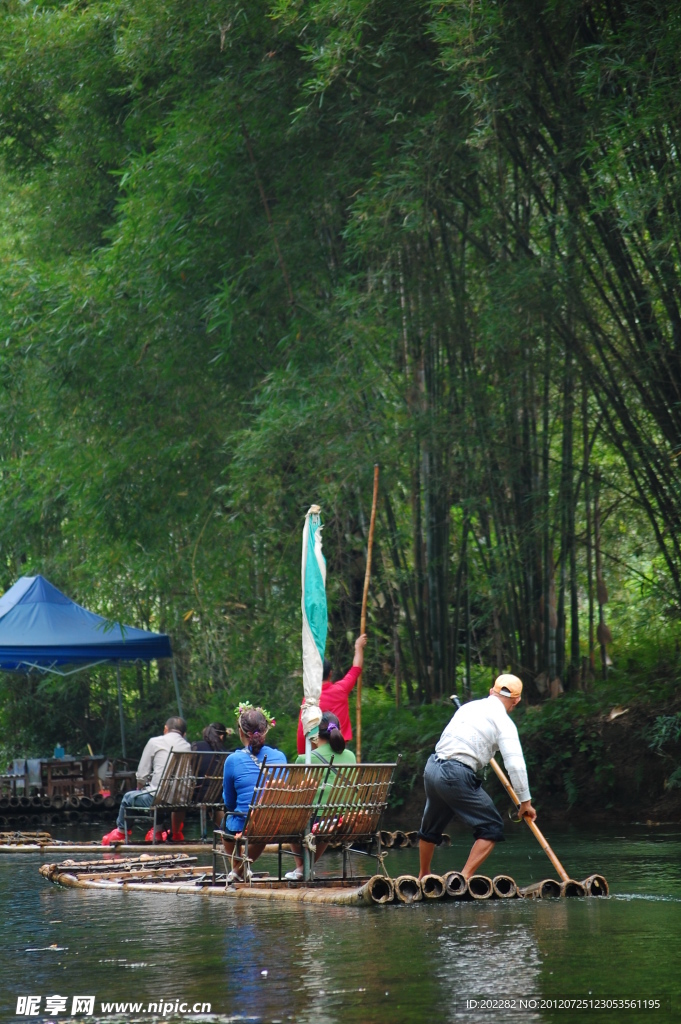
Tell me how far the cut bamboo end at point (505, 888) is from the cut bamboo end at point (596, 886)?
383 millimetres

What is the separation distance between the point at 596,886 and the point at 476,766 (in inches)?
35.4

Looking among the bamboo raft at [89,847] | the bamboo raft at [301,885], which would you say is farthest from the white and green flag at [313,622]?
the bamboo raft at [89,847]

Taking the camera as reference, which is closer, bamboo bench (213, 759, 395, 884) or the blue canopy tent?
bamboo bench (213, 759, 395, 884)

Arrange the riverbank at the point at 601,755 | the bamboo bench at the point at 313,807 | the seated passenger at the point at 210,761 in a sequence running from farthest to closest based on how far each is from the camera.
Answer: the riverbank at the point at 601,755
the seated passenger at the point at 210,761
the bamboo bench at the point at 313,807

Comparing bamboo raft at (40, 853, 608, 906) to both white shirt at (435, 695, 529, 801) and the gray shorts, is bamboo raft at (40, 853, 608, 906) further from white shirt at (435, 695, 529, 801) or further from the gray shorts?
white shirt at (435, 695, 529, 801)

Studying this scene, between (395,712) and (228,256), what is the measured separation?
17.2ft

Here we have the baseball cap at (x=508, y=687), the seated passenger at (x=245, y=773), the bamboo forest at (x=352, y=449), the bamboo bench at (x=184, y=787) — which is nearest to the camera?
the baseball cap at (x=508, y=687)

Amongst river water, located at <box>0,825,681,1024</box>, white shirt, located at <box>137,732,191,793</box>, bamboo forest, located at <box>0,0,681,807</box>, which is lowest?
river water, located at <box>0,825,681,1024</box>

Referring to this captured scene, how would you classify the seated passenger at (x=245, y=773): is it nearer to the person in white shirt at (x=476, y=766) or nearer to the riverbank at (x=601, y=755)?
the person in white shirt at (x=476, y=766)

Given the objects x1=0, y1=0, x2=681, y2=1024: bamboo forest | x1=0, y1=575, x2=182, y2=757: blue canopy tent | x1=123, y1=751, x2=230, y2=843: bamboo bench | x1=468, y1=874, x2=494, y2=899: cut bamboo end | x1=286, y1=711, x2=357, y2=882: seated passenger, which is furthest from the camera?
x1=0, y1=575, x2=182, y2=757: blue canopy tent

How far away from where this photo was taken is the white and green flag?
955 centimetres

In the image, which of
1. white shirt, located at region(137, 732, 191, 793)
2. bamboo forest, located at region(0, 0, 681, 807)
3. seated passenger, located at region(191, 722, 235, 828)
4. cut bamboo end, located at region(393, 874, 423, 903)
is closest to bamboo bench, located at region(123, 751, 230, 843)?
seated passenger, located at region(191, 722, 235, 828)

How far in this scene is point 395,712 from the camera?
50.8 ft

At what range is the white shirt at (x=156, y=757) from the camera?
12695 millimetres
